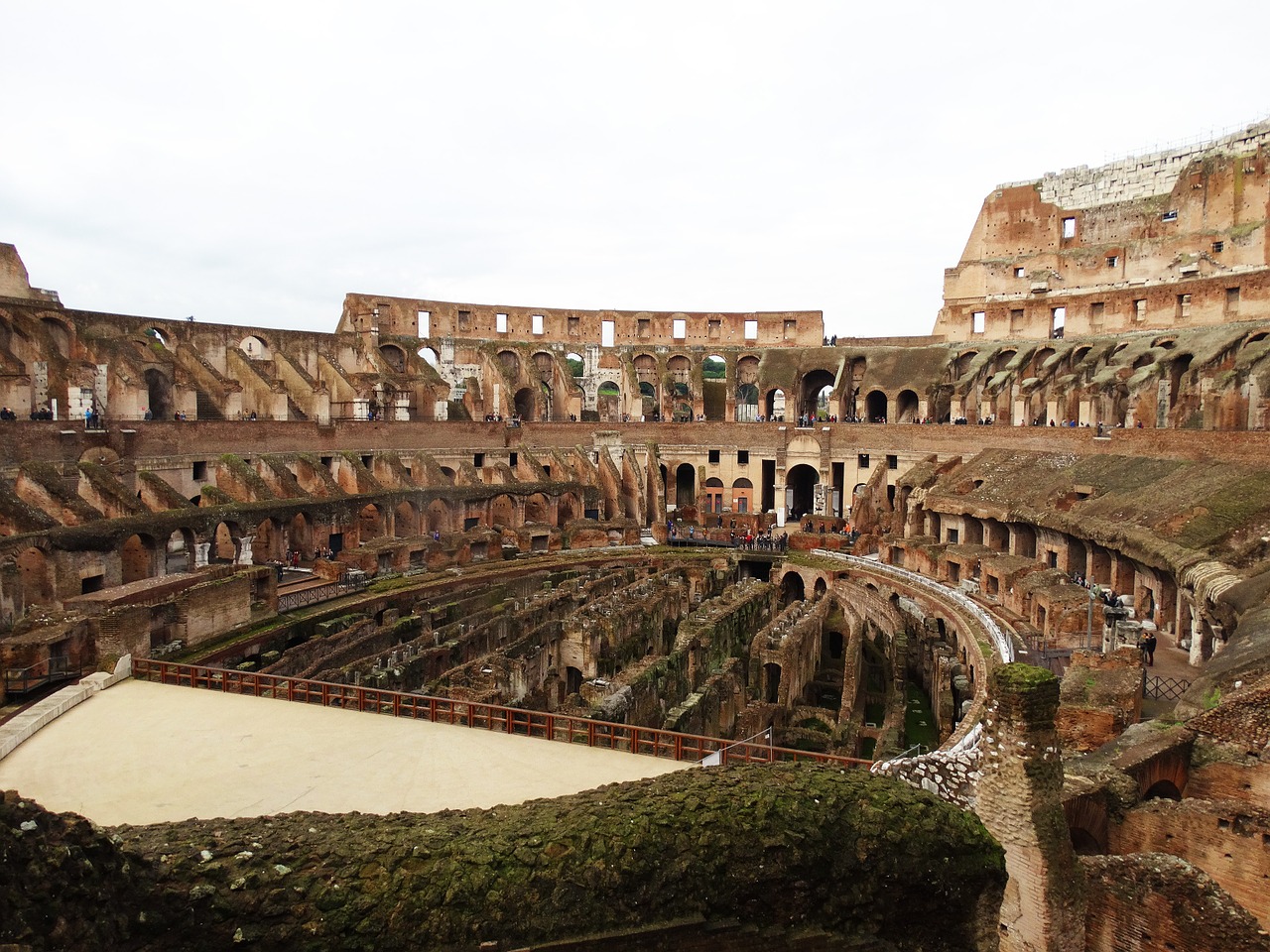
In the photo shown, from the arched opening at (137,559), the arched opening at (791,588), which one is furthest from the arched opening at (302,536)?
the arched opening at (791,588)

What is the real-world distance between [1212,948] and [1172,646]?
11.8 metres

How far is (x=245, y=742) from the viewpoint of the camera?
11.1 m

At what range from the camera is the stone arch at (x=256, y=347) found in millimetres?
36438

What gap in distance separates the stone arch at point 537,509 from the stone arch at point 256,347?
13.9 m

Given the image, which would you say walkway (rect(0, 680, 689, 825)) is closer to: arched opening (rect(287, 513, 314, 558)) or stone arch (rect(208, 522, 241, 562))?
stone arch (rect(208, 522, 241, 562))

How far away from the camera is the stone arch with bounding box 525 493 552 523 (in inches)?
1384

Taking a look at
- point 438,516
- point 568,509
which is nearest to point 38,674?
point 438,516

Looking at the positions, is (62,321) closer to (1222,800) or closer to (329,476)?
(329,476)

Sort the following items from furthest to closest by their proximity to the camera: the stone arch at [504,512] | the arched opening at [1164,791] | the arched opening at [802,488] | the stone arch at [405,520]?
the arched opening at [802,488], the stone arch at [504,512], the stone arch at [405,520], the arched opening at [1164,791]

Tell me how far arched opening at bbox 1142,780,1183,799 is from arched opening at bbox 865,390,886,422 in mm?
34376

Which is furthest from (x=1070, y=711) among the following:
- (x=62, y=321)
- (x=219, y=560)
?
(x=62, y=321)

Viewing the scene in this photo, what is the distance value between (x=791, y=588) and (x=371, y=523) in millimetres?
16360

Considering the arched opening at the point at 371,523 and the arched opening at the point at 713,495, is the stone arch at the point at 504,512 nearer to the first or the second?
the arched opening at the point at 371,523

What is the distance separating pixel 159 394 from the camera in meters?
32.3
